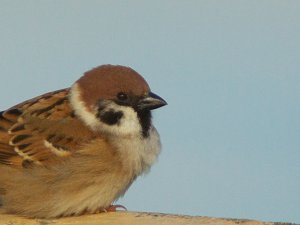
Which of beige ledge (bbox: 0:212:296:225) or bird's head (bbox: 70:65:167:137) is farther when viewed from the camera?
bird's head (bbox: 70:65:167:137)

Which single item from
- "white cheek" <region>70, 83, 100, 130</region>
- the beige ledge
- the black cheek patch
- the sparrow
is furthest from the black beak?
the beige ledge

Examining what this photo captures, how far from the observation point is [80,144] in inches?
177

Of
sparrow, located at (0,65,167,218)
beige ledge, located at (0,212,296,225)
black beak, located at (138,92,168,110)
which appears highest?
black beak, located at (138,92,168,110)

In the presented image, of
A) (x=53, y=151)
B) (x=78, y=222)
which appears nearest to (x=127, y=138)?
(x=53, y=151)

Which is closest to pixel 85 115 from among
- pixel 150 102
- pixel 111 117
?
pixel 111 117

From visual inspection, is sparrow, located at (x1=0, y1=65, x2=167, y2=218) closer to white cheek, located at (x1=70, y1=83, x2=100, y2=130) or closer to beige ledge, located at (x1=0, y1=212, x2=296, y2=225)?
white cheek, located at (x1=70, y1=83, x2=100, y2=130)

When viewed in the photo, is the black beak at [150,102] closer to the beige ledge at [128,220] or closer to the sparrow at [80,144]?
the sparrow at [80,144]

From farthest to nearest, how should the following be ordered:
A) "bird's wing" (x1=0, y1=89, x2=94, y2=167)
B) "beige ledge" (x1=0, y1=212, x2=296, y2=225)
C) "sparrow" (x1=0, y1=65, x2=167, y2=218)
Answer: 1. "bird's wing" (x1=0, y1=89, x2=94, y2=167)
2. "sparrow" (x1=0, y1=65, x2=167, y2=218)
3. "beige ledge" (x1=0, y1=212, x2=296, y2=225)

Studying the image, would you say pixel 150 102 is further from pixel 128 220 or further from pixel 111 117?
pixel 128 220

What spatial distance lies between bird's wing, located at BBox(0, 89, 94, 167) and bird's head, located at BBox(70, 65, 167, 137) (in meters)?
0.10

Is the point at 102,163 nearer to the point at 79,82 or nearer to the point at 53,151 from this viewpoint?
the point at 53,151

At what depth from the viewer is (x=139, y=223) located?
11.3 feet

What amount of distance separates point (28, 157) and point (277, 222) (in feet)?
6.50

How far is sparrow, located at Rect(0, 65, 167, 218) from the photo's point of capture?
429cm
